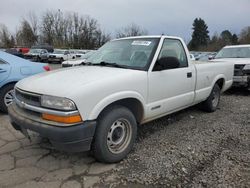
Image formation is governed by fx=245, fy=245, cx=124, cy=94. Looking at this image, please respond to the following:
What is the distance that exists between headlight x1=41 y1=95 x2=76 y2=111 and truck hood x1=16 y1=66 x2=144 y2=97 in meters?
0.05

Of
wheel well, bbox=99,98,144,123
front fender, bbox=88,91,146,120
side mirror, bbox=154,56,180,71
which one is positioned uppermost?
side mirror, bbox=154,56,180,71

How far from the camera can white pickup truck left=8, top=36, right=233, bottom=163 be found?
111 inches

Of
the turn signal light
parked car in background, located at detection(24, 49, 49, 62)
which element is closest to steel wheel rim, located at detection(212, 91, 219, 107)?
the turn signal light

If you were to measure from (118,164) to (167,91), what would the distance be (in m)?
1.45

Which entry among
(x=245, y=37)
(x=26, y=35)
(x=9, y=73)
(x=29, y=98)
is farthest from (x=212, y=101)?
(x=26, y=35)

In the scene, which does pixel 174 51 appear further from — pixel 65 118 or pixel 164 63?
pixel 65 118

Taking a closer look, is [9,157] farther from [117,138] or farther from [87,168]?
[117,138]

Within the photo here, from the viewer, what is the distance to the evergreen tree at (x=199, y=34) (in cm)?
6794

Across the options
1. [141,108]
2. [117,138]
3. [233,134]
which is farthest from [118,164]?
[233,134]

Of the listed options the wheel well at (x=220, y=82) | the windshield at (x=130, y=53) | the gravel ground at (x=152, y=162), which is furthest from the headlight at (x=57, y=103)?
the wheel well at (x=220, y=82)

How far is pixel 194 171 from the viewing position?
10.3 ft

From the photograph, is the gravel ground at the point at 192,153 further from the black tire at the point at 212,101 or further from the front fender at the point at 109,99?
the front fender at the point at 109,99

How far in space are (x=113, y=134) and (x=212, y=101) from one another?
3.30m

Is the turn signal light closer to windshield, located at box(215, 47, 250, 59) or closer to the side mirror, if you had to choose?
the side mirror
